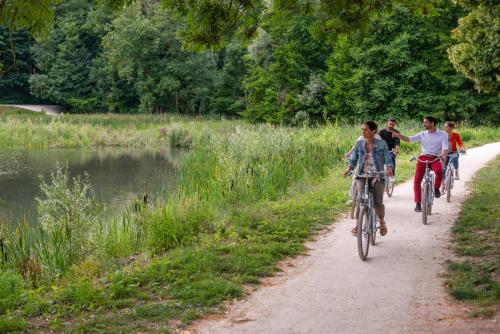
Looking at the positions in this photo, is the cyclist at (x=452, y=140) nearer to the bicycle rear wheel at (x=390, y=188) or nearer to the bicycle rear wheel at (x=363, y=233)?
the bicycle rear wheel at (x=390, y=188)

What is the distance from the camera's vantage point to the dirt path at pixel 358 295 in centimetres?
558

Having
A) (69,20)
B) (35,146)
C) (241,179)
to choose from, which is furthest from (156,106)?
(241,179)

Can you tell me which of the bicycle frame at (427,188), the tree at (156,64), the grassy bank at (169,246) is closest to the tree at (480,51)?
the grassy bank at (169,246)

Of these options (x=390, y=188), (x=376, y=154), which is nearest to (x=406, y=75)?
(x=390, y=188)

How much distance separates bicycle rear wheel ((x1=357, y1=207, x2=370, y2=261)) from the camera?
783 centimetres

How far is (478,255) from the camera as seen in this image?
26.9 ft

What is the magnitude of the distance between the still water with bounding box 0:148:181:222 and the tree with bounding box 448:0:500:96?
11.6 meters

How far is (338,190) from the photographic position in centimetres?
1398

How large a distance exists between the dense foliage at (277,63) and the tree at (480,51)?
5 cm

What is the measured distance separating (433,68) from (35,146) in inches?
1133

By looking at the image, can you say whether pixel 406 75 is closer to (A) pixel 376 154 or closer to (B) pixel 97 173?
(B) pixel 97 173

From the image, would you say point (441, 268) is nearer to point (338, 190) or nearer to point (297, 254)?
point (297, 254)

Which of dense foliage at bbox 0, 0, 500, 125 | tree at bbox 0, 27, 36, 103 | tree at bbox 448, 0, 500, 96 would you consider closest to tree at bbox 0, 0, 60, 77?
dense foliage at bbox 0, 0, 500, 125

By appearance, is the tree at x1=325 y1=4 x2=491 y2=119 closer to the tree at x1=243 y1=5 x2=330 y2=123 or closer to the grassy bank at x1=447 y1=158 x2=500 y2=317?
the tree at x1=243 y1=5 x2=330 y2=123
